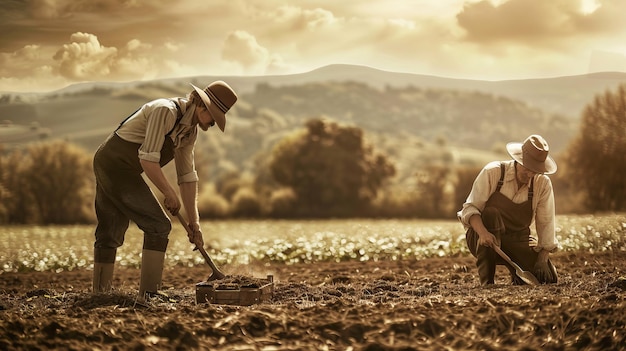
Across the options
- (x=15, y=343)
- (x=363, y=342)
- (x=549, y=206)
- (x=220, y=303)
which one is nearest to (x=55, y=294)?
(x=220, y=303)

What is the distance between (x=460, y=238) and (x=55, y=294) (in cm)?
668

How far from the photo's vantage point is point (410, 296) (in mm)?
6070

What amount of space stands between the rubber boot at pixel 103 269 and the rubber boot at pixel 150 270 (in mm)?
420

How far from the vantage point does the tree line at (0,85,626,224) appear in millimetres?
19016

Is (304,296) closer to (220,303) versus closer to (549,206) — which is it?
(220,303)

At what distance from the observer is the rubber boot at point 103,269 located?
634cm

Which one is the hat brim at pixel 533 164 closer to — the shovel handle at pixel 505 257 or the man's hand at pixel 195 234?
the shovel handle at pixel 505 257

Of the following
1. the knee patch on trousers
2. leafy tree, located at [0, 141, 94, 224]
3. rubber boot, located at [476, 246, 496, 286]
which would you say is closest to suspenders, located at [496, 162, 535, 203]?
rubber boot, located at [476, 246, 496, 286]

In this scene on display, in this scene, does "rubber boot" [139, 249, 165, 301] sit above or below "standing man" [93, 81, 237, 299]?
below

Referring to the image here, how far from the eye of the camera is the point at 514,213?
6805 mm

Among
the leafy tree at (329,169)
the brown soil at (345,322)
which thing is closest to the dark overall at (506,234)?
the brown soil at (345,322)

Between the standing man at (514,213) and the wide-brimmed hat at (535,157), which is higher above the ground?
the wide-brimmed hat at (535,157)

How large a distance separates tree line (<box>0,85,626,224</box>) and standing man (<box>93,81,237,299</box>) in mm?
13376

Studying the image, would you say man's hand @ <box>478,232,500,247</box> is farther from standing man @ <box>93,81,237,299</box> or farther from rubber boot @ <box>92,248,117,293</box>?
rubber boot @ <box>92,248,117,293</box>
